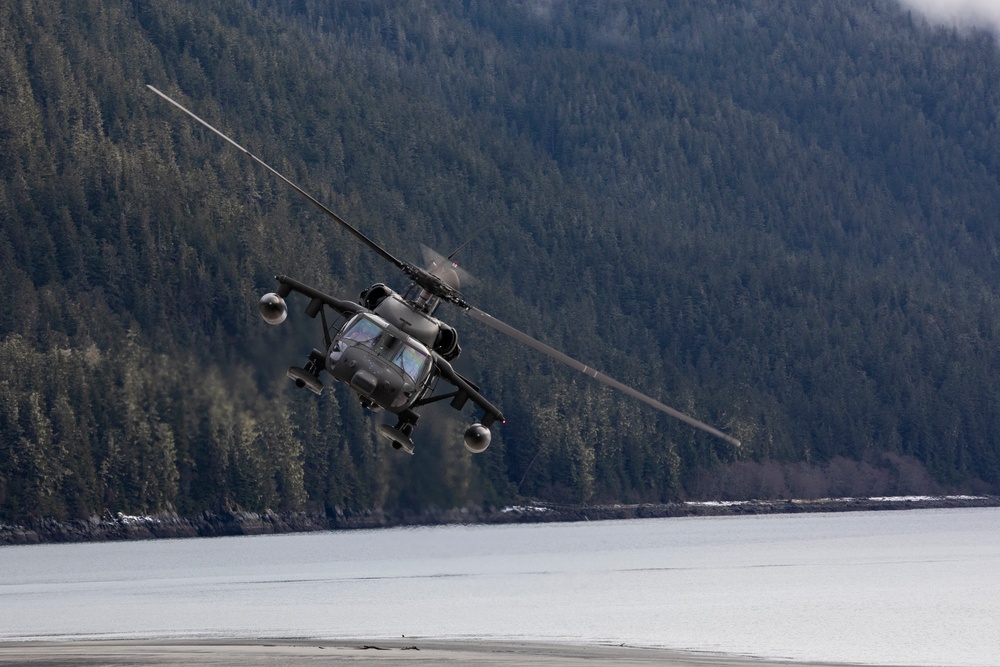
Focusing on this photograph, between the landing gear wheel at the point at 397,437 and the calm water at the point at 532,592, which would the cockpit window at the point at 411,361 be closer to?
the landing gear wheel at the point at 397,437

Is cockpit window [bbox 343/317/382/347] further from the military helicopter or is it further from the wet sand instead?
the wet sand

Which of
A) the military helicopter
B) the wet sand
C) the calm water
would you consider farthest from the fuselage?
the calm water

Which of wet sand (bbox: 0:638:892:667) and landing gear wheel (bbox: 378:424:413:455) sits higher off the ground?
landing gear wheel (bbox: 378:424:413:455)

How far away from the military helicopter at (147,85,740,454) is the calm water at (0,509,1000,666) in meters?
26.6

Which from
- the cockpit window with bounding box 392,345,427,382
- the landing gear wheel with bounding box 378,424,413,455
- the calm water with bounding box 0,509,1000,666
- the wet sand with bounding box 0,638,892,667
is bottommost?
the calm water with bounding box 0,509,1000,666

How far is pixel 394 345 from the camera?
53375 mm

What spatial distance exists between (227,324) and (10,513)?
3165 inches

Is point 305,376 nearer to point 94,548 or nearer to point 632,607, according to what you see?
point 632,607

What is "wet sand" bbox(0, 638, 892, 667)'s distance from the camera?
57.6m

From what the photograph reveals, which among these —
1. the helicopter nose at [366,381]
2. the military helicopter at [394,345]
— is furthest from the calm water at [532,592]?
the helicopter nose at [366,381]

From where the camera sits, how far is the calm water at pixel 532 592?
279ft

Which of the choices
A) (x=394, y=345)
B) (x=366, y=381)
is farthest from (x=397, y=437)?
(x=394, y=345)

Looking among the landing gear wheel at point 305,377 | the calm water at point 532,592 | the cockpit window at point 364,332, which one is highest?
the cockpit window at point 364,332

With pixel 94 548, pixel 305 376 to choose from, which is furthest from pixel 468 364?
pixel 94 548
